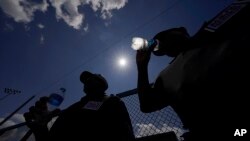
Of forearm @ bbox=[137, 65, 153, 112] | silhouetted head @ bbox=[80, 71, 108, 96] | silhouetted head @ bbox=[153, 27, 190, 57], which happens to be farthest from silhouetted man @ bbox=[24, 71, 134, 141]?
silhouetted head @ bbox=[153, 27, 190, 57]

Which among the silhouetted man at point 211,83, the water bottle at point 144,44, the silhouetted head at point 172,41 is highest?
the water bottle at point 144,44

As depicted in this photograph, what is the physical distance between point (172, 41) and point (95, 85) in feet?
5.45

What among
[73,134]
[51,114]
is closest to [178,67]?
[73,134]

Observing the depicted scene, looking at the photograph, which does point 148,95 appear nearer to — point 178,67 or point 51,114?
point 178,67

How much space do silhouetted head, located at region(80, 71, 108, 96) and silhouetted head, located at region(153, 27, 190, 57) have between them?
4.31ft

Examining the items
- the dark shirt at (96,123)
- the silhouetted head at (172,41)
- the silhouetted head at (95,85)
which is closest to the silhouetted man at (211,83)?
the silhouetted head at (172,41)

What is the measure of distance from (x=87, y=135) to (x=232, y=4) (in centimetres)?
218

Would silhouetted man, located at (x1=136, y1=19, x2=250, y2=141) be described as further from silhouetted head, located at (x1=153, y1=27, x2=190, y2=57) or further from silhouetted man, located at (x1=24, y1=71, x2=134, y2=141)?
silhouetted man, located at (x1=24, y1=71, x2=134, y2=141)

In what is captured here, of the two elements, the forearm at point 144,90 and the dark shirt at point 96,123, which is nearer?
the forearm at point 144,90

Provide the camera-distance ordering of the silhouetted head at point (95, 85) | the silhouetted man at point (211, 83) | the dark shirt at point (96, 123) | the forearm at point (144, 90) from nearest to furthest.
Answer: the silhouetted man at point (211, 83)
the forearm at point (144, 90)
the dark shirt at point (96, 123)
the silhouetted head at point (95, 85)

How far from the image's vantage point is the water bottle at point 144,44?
239 cm

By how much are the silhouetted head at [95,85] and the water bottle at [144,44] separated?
1011 mm

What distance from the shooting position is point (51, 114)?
3723 millimetres

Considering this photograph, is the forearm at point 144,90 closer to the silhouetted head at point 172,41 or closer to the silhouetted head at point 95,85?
the silhouetted head at point 172,41
